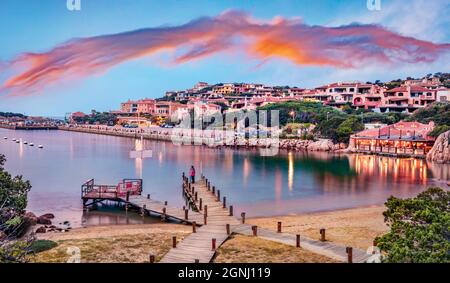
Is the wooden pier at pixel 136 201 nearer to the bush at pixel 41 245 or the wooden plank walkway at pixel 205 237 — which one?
the wooden plank walkway at pixel 205 237

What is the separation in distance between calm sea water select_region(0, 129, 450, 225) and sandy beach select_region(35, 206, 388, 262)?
5.61 feet

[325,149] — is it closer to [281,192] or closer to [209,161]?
[209,161]

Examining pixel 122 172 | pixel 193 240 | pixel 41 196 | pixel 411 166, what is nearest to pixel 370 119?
pixel 411 166

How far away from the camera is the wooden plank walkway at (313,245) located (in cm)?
778

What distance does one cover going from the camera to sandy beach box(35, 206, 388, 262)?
26.5ft

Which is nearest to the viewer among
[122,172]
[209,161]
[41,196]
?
[41,196]

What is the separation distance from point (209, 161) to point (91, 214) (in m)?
17.3

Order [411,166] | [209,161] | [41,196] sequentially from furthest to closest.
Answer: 1. [209,161]
2. [411,166]
3. [41,196]

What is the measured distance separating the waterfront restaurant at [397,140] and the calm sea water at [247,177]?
230 centimetres

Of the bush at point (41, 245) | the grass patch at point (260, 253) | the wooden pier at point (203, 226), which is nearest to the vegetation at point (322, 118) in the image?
the wooden pier at point (203, 226)

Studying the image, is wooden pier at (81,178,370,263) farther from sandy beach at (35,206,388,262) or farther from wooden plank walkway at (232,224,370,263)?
sandy beach at (35,206,388,262)

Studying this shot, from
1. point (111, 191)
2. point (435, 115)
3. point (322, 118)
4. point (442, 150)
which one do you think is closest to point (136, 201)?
point (111, 191)
